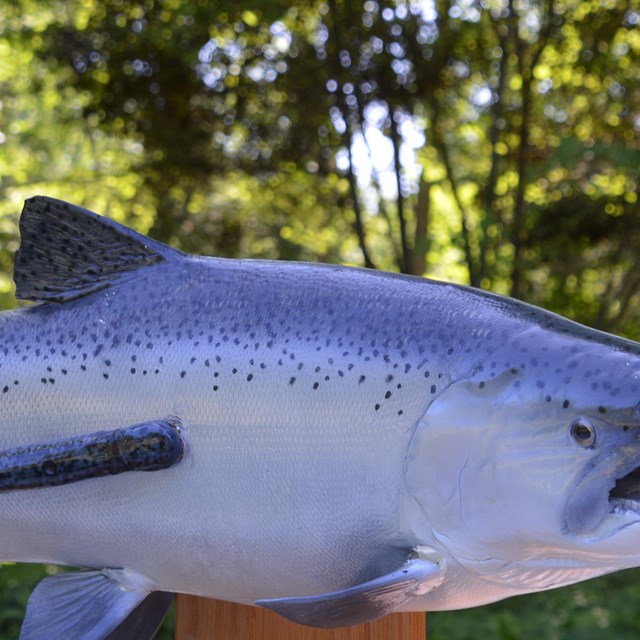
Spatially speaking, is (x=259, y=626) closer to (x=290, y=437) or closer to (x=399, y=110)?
(x=290, y=437)

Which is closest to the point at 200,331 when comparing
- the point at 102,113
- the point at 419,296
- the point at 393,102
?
the point at 419,296

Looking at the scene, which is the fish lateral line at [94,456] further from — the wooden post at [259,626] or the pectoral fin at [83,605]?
the wooden post at [259,626]

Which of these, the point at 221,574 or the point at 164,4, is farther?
the point at 164,4

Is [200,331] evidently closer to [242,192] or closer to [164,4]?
[164,4]

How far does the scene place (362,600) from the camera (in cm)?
146

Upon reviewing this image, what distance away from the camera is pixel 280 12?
20.0 feet

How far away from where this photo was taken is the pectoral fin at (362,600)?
1452mm

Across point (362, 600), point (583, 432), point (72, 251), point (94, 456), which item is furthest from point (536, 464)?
point (72, 251)

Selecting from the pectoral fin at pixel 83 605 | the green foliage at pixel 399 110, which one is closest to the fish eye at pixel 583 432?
the pectoral fin at pixel 83 605

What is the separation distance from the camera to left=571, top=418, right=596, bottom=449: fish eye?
4.67ft

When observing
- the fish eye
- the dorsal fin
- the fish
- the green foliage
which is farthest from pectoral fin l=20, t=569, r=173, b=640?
the green foliage

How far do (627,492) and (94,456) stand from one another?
2.96 feet

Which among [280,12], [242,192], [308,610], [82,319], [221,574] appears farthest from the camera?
[242,192]

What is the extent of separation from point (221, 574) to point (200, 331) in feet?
1.46
